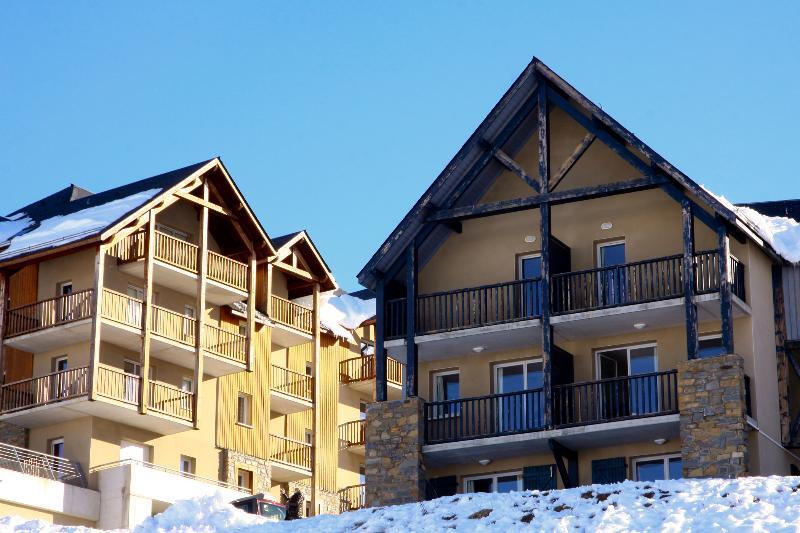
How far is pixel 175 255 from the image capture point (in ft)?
181

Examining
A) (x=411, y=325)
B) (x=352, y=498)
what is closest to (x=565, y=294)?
(x=411, y=325)

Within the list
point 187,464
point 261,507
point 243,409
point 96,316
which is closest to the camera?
point 261,507

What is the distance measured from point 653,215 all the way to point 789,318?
13.8ft

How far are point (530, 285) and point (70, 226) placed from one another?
18198mm

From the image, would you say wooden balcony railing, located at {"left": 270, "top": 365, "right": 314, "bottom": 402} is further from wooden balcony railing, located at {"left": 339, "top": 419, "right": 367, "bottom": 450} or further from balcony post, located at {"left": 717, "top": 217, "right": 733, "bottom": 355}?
balcony post, located at {"left": 717, "top": 217, "right": 733, "bottom": 355}

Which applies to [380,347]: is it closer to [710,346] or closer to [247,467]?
[710,346]

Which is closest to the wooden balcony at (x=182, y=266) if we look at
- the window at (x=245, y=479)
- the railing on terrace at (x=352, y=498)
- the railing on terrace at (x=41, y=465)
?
the window at (x=245, y=479)

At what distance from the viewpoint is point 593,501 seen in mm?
32594

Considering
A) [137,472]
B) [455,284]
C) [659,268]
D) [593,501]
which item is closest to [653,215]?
[659,268]

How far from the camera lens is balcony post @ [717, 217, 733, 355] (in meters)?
38.8

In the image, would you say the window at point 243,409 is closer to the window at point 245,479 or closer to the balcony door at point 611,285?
the window at point 245,479

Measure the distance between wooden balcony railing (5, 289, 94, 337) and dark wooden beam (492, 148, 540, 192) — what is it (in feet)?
50.1

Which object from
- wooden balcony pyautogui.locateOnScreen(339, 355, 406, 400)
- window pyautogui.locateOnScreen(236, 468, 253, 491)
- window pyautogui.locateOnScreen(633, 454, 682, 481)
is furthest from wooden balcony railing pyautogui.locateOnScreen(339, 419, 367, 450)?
window pyautogui.locateOnScreen(633, 454, 682, 481)

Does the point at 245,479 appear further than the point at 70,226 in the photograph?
Yes
